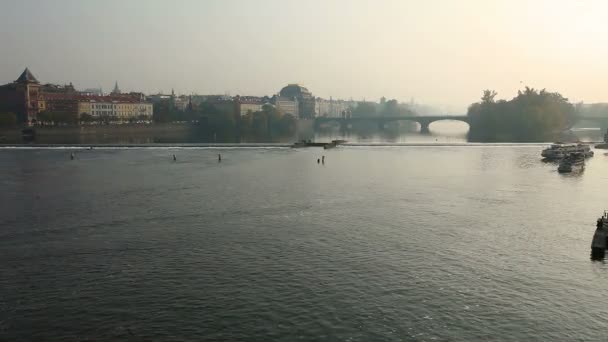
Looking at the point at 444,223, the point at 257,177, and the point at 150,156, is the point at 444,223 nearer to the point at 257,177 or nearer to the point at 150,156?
the point at 257,177

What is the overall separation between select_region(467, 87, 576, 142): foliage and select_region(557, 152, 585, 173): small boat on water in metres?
55.1

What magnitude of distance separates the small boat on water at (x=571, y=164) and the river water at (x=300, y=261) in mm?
10022

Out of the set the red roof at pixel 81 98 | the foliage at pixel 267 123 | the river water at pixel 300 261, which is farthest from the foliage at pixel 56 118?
the river water at pixel 300 261

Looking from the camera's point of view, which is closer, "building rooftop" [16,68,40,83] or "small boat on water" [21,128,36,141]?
"small boat on water" [21,128,36,141]

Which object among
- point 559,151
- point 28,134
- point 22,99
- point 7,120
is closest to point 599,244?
point 559,151

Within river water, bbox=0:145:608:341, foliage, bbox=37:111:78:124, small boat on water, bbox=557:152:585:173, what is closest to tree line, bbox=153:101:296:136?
foliage, bbox=37:111:78:124

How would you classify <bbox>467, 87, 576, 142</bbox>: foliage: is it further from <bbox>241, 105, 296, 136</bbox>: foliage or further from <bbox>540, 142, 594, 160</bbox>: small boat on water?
<bbox>241, 105, 296, 136</bbox>: foliage

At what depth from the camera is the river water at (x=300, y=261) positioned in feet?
63.3

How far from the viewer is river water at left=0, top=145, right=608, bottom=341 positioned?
1930cm

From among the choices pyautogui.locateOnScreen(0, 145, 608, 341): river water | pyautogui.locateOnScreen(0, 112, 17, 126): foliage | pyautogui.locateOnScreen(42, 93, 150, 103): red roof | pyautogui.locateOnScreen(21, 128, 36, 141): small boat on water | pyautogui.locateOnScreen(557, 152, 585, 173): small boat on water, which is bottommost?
pyautogui.locateOnScreen(0, 145, 608, 341): river water

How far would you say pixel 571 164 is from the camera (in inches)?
2569

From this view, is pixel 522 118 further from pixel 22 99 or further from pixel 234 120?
pixel 22 99

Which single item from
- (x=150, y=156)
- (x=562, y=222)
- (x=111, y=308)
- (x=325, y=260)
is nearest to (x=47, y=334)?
(x=111, y=308)

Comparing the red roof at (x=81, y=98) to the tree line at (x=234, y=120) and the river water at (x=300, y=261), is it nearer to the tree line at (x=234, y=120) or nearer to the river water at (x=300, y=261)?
the tree line at (x=234, y=120)
